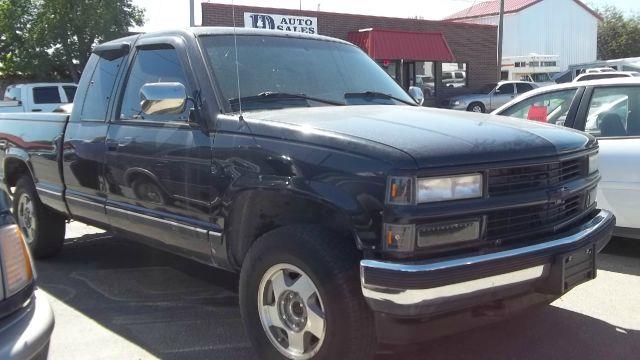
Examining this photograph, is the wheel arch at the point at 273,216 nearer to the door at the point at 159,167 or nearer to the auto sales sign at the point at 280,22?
the door at the point at 159,167

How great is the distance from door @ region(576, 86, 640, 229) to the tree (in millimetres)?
54606

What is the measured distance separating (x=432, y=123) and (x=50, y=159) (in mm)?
3436

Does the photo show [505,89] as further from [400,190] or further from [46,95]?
[400,190]

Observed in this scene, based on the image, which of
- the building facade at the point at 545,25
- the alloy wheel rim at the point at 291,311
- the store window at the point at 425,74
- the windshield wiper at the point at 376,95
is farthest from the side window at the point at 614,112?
the building facade at the point at 545,25

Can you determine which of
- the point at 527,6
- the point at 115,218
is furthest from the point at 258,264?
the point at 527,6

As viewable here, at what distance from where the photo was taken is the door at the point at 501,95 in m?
26.3

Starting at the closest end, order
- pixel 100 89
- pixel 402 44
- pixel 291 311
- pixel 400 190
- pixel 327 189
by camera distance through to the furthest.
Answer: pixel 400 190
pixel 327 189
pixel 291 311
pixel 100 89
pixel 402 44

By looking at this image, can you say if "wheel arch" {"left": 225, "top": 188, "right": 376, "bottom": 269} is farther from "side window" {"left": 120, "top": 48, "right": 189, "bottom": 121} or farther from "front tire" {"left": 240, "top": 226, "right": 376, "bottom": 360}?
"side window" {"left": 120, "top": 48, "right": 189, "bottom": 121}

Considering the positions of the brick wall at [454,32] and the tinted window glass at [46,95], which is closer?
the tinted window glass at [46,95]

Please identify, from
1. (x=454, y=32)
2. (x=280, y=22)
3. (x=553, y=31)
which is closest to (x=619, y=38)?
(x=553, y=31)

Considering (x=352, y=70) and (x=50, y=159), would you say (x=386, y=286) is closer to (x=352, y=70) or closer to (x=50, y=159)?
(x=352, y=70)

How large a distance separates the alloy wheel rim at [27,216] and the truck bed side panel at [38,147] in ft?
1.05

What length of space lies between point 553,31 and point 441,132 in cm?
4549

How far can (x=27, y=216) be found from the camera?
5.95 m
